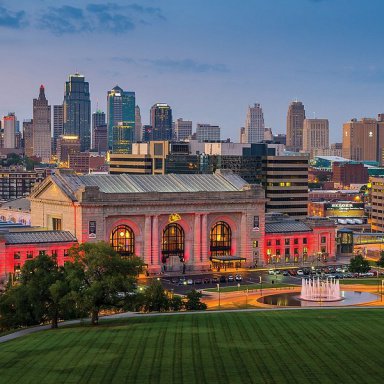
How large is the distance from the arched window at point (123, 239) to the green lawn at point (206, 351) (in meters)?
65.6

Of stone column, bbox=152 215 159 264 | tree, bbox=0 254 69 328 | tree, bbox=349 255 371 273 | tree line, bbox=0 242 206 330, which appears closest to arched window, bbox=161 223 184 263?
stone column, bbox=152 215 159 264

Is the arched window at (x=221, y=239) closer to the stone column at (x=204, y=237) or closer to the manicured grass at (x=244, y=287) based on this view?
the stone column at (x=204, y=237)

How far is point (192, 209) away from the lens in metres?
181

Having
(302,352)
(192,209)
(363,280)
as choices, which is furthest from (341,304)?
(192,209)

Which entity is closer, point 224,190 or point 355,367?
point 355,367

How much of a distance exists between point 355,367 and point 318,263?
11119 cm

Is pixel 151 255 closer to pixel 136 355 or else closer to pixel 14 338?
pixel 14 338

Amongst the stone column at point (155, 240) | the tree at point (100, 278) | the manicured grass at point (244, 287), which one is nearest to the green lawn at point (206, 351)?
the tree at point (100, 278)

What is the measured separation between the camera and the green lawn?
7906 centimetres

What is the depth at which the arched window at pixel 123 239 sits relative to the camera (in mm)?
174375

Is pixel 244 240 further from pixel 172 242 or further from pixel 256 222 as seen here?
pixel 172 242

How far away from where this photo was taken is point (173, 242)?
182 metres

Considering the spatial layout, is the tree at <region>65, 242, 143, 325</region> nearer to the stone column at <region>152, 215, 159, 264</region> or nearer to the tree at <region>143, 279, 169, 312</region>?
the tree at <region>143, 279, 169, 312</region>

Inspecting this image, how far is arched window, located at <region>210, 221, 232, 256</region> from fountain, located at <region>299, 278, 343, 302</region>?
3898 cm
